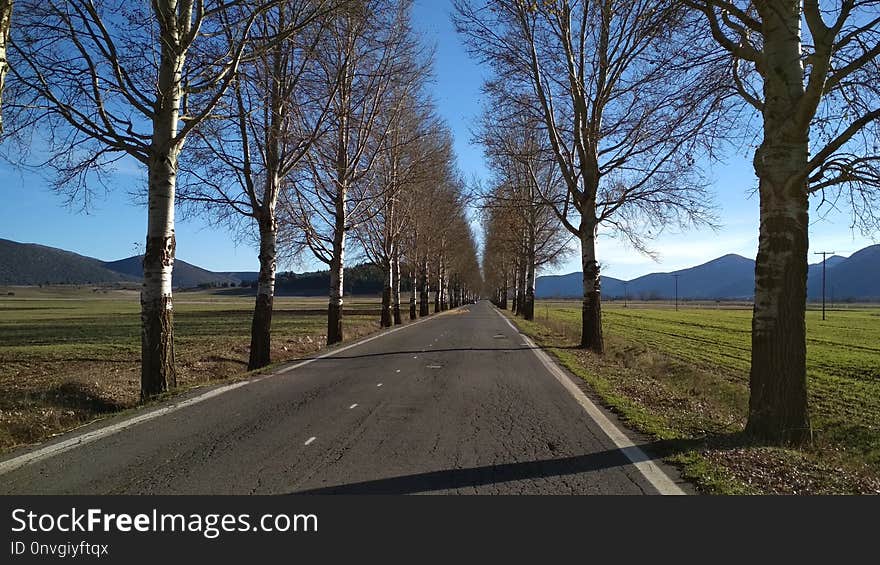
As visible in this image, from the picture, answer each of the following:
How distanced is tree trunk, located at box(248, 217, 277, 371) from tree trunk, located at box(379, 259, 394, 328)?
16.2m

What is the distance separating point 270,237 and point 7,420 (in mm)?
8092

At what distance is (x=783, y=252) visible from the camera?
641 centimetres

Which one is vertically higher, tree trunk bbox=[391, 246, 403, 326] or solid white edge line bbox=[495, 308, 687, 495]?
tree trunk bbox=[391, 246, 403, 326]

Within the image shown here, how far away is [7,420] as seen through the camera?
24.1 feet

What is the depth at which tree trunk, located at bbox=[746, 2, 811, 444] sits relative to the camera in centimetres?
640

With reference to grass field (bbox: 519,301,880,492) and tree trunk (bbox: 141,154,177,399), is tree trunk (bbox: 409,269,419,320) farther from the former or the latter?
tree trunk (bbox: 141,154,177,399)

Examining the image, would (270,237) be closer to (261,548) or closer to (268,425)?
(268,425)

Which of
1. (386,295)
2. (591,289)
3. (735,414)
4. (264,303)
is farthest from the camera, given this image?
(386,295)

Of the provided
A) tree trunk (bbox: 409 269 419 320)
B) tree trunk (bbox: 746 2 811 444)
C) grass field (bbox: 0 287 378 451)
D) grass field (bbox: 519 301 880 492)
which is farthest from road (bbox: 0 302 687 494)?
tree trunk (bbox: 409 269 419 320)

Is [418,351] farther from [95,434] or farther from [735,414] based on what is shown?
[95,434]

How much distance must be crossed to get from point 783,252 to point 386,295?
26303 mm

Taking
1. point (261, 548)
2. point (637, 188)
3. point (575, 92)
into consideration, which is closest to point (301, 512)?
point (261, 548)

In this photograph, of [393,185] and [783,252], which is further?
[393,185]

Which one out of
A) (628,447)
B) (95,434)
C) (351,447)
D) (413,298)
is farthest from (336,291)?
(413,298)
